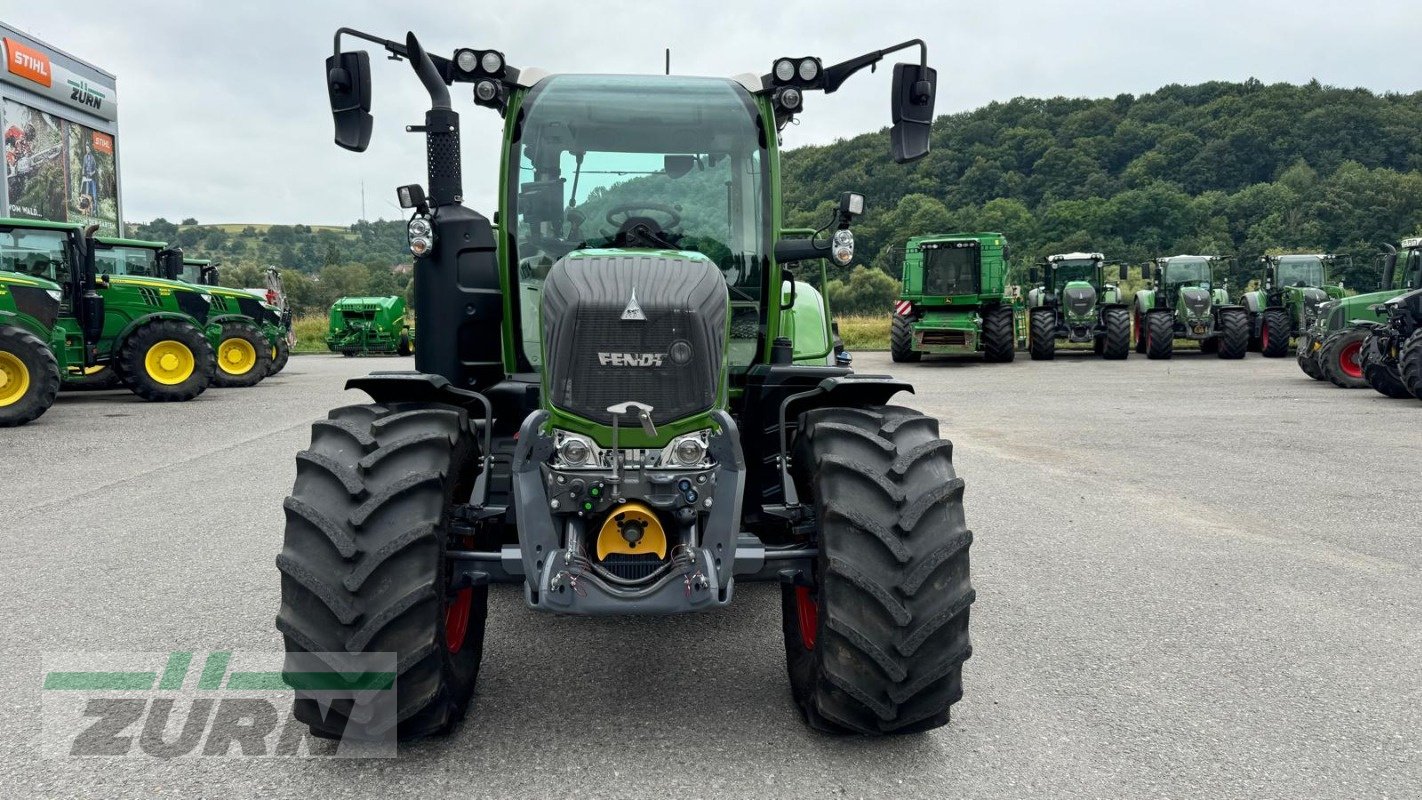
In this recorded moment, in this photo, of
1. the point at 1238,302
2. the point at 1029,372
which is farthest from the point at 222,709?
the point at 1238,302

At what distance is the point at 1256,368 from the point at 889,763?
70.9 feet

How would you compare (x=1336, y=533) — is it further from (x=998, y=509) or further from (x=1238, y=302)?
(x=1238, y=302)

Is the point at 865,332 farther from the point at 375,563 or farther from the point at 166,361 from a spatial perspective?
the point at 375,563

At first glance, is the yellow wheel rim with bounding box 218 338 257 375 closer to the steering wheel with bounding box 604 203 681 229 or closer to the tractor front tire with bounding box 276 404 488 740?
the steering wheel with bounding box 604 203 681 229

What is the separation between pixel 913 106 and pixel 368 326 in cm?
2825

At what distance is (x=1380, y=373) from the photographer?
49.0 feet

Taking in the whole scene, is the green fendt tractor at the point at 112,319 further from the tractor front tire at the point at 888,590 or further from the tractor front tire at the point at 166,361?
the tractor front tire at the point at 888,590

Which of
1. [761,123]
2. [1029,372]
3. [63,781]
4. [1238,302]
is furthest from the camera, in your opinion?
[1238,302]

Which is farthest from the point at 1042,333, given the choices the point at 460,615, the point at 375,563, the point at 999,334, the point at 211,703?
the point at 375,563

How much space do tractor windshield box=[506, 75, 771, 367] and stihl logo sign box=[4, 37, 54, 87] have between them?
1067 inches

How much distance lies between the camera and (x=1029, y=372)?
21.1 m

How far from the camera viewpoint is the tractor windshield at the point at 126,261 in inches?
629

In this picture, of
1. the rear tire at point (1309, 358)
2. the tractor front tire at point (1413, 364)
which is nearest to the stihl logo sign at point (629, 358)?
the tractor front tire at point (1413, 364)

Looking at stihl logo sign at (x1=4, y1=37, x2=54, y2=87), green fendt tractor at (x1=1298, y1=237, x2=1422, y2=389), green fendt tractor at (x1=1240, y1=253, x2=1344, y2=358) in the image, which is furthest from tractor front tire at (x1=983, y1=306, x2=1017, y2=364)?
stihl logo sign at (x1=4, y1=37, x2=54, y2=87)
